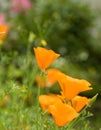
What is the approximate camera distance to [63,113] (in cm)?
163

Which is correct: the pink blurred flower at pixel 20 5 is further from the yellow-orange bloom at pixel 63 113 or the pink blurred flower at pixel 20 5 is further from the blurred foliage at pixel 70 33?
the yellow-orange bloom at pixel 63 113

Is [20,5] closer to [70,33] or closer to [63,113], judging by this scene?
[70,33]

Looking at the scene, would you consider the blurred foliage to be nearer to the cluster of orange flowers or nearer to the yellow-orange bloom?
the cluster of orange flowers

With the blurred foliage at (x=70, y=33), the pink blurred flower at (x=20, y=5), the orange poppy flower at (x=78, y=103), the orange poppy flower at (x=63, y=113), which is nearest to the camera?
the orange poppy flower at (x=63, y=113)

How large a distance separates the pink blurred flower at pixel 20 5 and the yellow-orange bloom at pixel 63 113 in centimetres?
456

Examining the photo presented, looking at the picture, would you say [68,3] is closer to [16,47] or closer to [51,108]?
[16,47]

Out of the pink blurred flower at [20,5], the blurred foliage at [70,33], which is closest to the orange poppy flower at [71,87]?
the blurred foliage at [70,33]

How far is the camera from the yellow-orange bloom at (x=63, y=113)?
1619 millimetres

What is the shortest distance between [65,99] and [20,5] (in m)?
4.52

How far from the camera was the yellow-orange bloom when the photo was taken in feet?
5.31

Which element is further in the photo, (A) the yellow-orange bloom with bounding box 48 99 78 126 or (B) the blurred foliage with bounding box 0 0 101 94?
(B) the blurred foliage with bounding box 0 0 101 94

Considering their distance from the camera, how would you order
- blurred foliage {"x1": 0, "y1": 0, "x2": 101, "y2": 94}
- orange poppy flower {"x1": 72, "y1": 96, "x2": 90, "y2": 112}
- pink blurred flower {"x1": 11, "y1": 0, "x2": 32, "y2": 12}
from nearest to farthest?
orange poppy flower {"x1": 72, "y1": 96, "x2": 90, "y2": 112} < blurred foliage {"x1": 0, "y1": 0, "x2": 101, "y2": 94} < pink blurred flower {"x1": 11, "y1": 0, "x2": 32, "y2": 12}

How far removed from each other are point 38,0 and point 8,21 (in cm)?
54

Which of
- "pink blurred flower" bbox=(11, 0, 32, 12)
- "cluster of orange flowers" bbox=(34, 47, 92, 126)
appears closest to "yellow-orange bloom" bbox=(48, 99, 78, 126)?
"cluster of orange flowers" bbox=(34, 47, 92, 126)
